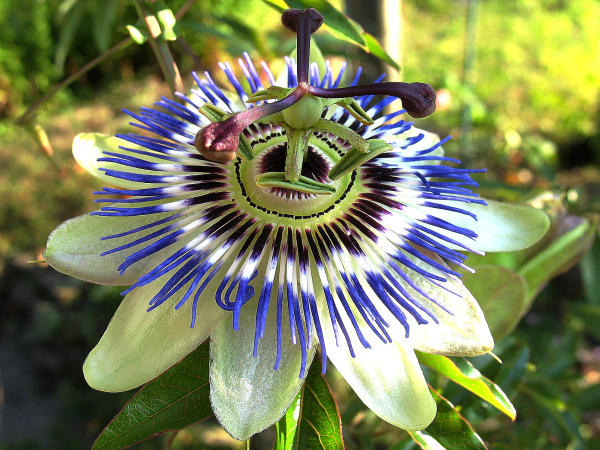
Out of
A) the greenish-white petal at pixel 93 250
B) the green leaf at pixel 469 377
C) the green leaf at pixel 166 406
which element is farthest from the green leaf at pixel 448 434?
the greenish-white petal at pixel 93 250

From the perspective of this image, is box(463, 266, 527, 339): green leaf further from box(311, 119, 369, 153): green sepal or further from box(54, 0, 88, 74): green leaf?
box(54, 0, 88, 74): green leaf

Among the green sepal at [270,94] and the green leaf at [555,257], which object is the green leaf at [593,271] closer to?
the green leaf at [555,257]

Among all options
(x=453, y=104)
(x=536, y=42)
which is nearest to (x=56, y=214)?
(x=453, y=104)

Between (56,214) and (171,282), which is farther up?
(171,282)

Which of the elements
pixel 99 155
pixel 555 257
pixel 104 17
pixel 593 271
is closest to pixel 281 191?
pixel 99 155

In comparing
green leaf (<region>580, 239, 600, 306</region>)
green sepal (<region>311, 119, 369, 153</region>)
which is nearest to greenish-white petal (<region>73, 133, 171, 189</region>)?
green sepal (<region>311, 119, 369, 153</region>)

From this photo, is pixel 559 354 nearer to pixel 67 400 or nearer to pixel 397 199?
pixel 397 199

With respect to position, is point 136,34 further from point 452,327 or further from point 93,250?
point 452,327
